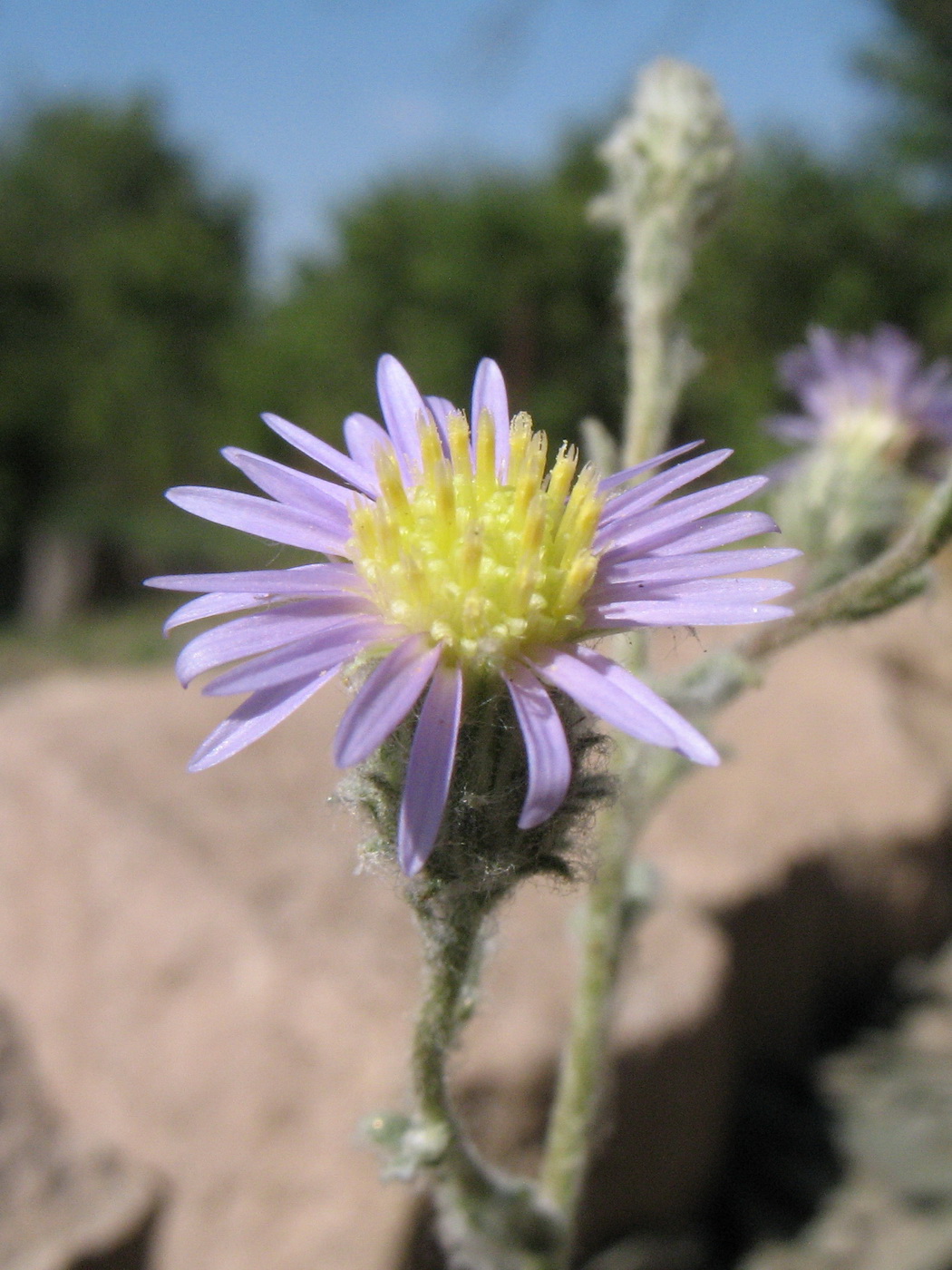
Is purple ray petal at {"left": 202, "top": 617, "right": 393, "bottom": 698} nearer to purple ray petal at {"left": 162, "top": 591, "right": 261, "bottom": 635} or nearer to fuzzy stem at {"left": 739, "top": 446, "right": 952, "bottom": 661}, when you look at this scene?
purple ray petal at {"left": 162, "top": 591, "right": 261, "bottom": 635}

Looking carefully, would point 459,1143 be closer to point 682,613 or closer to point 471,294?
point 682,613

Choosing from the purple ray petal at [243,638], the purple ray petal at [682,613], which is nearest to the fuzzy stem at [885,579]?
the purple ray petal at [682,613]

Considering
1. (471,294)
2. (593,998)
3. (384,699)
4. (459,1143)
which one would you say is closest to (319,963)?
(593,998)

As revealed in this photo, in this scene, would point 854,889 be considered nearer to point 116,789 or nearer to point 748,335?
point 116,789

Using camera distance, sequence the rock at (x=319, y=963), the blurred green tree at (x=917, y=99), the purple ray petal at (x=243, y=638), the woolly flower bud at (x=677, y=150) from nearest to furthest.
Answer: the purple ray petal at (x=243, y=638) → the woolly flower bud at (x=677, y=150) → the rock at (x=319, y=963) → the blurred green tree at (x=917, y=99)

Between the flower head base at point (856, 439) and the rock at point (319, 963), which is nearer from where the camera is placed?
the flower head base at point (856, 439)

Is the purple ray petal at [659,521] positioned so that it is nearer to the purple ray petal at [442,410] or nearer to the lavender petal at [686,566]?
the lavender petal at [686,566]

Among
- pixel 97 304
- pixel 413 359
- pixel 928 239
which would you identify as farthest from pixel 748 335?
pixel 97 304
